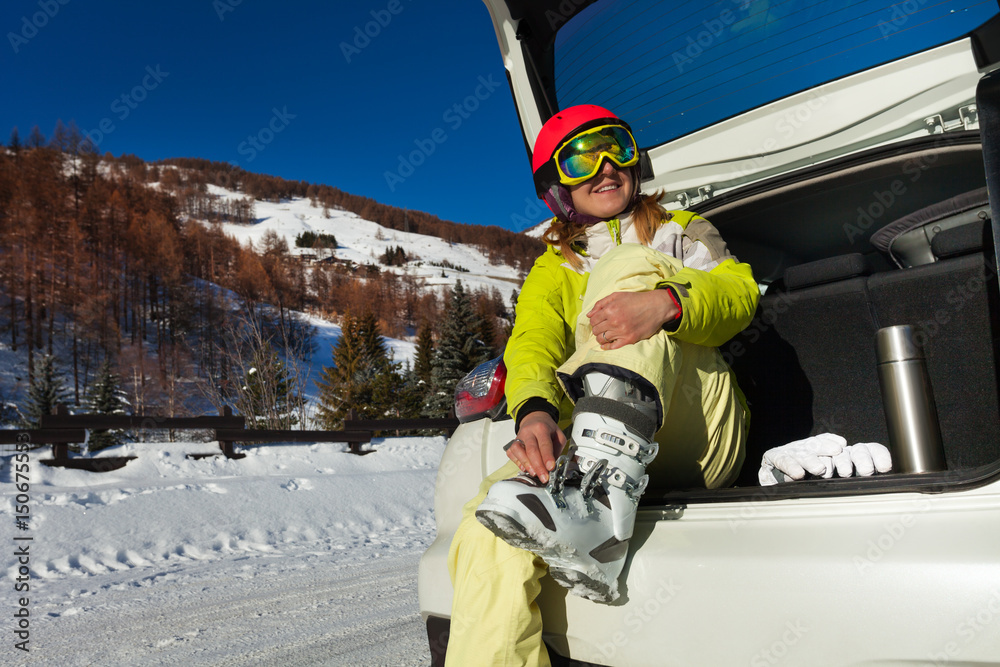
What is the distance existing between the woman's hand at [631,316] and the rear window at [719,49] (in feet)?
4.46

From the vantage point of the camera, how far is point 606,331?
3.80ft

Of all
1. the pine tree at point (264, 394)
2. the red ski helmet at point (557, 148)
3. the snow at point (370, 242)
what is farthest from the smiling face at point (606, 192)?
the snow at point (370, 242)

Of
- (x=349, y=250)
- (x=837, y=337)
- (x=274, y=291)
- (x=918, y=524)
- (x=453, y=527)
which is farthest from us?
(x=349, y=250)

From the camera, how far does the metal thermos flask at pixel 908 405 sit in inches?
45.8

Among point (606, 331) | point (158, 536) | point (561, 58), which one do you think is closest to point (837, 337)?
point (606, 331)

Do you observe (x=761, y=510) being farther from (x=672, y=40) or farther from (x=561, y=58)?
(x=561, y=58)

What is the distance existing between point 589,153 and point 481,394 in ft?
2.64

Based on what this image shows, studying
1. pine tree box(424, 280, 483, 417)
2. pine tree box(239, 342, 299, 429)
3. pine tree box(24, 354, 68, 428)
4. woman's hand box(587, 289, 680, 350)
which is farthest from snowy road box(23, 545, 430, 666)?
pine tree box(424, 280, 483, 417)

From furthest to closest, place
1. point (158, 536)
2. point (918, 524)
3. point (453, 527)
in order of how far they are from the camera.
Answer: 1. point (158, 536)
2. point (453, 527)
3. point (918, 524)

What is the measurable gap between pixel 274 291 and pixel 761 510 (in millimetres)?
62220

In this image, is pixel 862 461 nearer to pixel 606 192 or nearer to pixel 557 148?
pixel 606 192

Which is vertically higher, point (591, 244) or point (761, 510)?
point (591, 244)

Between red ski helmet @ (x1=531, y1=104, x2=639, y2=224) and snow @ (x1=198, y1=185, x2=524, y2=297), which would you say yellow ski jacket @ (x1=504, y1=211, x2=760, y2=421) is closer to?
red ski helmet @ (x1=531, y1=104, x2=639, y2=224)

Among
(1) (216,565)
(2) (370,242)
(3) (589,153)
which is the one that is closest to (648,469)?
(3) (589,153)
